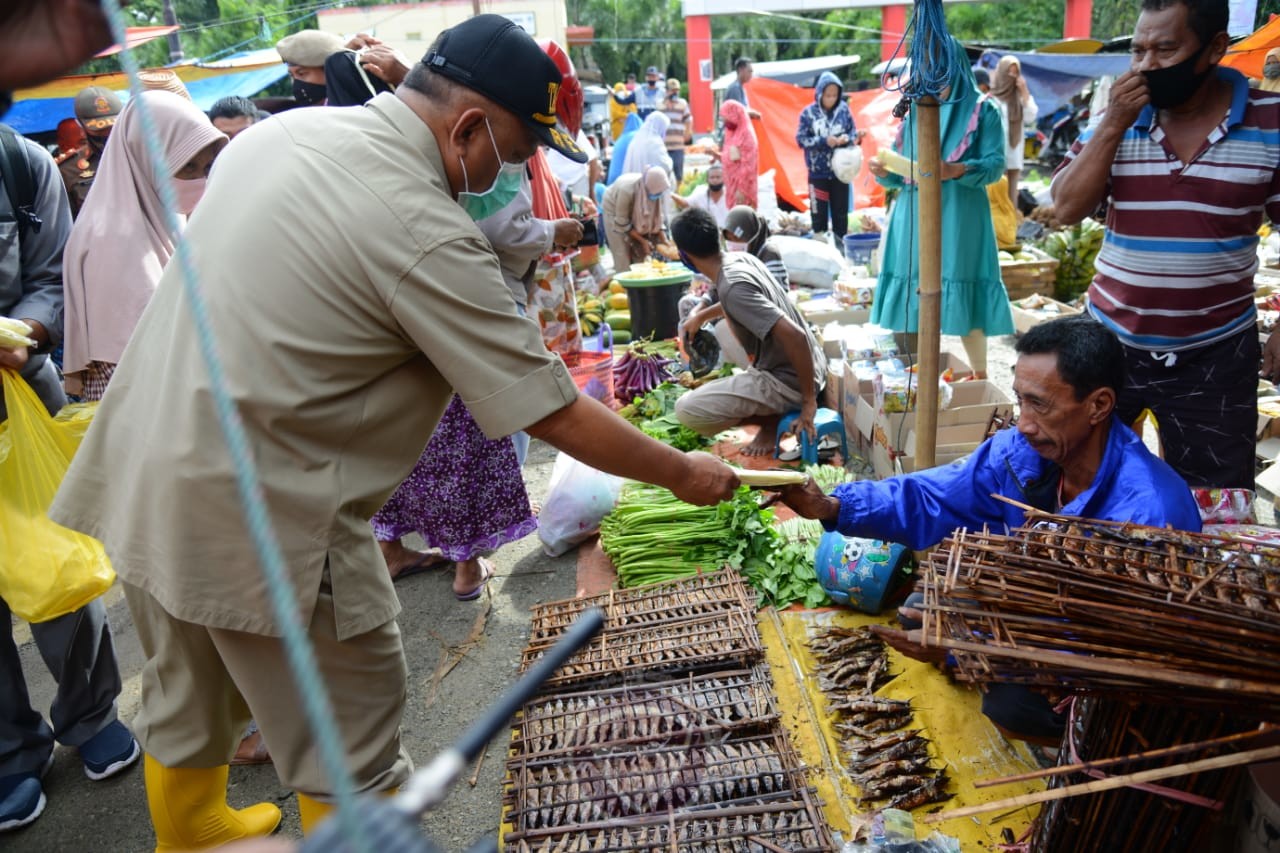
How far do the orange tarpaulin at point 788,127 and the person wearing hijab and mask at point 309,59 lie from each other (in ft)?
33.6

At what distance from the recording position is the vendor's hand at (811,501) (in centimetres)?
289

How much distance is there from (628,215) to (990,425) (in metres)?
6.18

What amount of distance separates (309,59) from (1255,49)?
903cm

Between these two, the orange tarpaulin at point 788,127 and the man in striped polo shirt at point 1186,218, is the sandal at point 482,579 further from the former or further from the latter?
the orange tarpaulin at point 788,127

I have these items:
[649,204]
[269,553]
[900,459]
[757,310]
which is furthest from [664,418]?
[269,553]

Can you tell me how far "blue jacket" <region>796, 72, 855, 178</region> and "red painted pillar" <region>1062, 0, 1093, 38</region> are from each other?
1798 cm

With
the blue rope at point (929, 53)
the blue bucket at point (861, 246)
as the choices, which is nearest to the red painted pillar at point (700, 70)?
the blue bucket at point (861, 246)

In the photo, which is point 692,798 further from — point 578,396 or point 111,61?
point 111,61

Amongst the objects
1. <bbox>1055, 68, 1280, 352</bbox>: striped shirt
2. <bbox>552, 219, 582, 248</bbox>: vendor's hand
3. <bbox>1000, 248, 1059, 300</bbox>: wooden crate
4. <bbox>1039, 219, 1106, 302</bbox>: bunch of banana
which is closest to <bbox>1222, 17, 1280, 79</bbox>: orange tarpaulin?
<bbox>1039, 219, 1106, 302</bbox>: bunch of banana

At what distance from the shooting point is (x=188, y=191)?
340 centimetres

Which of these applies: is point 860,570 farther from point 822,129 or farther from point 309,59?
point 822,129

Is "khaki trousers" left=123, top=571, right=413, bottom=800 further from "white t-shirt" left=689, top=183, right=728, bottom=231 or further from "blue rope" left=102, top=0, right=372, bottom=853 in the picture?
"white t-shirt" left=689, top=183, right=728, bottom=231

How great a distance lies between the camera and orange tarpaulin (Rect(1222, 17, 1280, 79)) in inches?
340

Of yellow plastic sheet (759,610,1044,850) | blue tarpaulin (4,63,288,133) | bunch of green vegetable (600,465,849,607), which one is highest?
blue tarpaulin (4,63,288,133)
